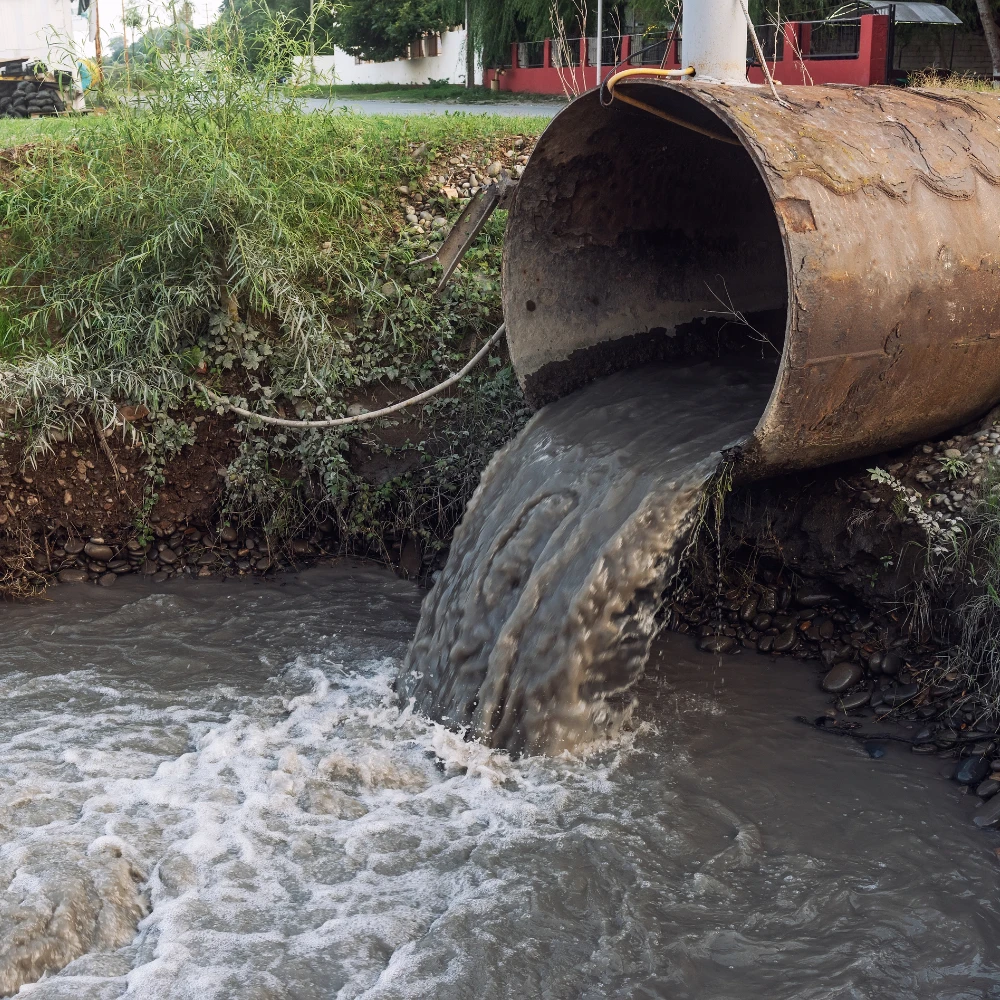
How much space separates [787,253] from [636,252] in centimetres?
187

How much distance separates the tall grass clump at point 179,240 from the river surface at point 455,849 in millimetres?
1696

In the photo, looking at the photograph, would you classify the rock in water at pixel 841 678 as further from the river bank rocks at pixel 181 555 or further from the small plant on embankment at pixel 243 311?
the river bank rocks at pixel 181 555

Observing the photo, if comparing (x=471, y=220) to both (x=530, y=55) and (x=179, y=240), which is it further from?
(x=530, y=55)

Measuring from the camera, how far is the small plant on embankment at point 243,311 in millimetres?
5676

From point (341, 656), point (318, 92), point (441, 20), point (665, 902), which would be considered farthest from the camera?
point (441, 20)

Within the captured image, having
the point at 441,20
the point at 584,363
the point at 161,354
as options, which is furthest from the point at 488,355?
the point at 441,20

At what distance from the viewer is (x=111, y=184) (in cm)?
598

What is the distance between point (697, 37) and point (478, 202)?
1.31 m

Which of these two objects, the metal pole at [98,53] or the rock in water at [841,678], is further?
the metal pole at [98,53]

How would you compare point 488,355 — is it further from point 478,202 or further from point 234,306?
point 234,306

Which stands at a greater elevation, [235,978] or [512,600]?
[512,600]

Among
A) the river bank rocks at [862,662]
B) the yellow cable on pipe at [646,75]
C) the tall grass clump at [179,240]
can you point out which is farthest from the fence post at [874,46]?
the river bank rocks at [862,662]

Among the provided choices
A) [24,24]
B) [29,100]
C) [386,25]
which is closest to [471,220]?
[29,100]

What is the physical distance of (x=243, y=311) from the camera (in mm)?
5996
